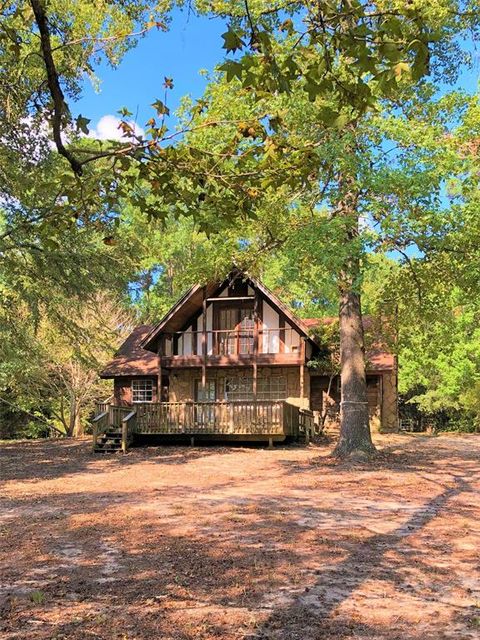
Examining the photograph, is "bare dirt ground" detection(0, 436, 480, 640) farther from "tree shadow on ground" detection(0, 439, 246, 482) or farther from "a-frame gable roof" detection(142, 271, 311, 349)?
"a-frame gable roof" detection(142, 271, 311, 349)

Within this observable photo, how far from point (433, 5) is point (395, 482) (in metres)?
9.89

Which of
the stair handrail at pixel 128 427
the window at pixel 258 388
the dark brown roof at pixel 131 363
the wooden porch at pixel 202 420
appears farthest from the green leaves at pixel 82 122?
the dark brown roof at pixel 131 363

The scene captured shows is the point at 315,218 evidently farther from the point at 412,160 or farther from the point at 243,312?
the point at 243,312

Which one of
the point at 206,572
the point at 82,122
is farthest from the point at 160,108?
the point at 206,572

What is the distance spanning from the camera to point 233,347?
26.3m

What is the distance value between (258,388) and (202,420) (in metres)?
5.84

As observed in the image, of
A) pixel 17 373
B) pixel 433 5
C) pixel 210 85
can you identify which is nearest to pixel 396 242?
pixel 433 5

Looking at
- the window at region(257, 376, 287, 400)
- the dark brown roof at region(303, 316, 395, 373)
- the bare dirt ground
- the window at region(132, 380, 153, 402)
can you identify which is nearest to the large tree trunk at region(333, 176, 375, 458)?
the bare dirt ground

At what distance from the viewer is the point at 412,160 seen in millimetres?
13320

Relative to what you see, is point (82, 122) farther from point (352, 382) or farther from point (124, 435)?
point (124, 435)

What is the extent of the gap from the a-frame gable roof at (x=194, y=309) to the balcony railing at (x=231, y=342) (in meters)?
0.64

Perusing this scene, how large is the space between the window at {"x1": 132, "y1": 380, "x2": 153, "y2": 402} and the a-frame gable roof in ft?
8.36

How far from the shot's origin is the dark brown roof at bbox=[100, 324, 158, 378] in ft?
92.3

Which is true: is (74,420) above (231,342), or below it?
below
